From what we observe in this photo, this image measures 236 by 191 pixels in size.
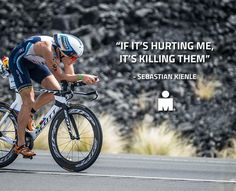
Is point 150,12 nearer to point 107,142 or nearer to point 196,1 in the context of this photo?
point 196,1

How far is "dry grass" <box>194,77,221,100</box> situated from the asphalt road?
7720 mm

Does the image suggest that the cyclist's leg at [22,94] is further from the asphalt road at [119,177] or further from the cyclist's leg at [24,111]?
the asphalt road at [119,177]

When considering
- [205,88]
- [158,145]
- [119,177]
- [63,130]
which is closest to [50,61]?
[63,130]

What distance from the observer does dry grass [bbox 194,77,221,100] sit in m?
19.2

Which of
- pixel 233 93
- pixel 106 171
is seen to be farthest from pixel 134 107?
pixel 106 171

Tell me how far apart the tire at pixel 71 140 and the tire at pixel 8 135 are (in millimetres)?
503

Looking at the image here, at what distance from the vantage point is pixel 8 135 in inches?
368

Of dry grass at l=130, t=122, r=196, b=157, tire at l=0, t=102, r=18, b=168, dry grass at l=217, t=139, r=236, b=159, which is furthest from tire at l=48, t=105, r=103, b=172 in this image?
dry grass at l=217, t=139, r=236, b=159

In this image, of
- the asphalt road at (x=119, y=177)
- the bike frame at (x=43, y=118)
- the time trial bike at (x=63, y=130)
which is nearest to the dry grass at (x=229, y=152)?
the asphalt road at (x=119, y=177)

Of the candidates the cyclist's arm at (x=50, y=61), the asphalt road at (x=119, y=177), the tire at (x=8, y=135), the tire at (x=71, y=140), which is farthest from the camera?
the tire at (x=8, y=135)

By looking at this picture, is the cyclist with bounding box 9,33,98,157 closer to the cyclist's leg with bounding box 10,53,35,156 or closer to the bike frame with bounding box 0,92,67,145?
the cyclist's leg with bounding box 10,53,35,156

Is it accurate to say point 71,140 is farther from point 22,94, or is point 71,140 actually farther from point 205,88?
point 205,88

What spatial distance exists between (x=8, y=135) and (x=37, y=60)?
2.95 ft

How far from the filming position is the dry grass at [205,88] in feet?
62.9
